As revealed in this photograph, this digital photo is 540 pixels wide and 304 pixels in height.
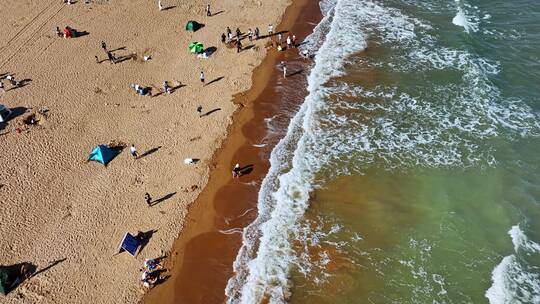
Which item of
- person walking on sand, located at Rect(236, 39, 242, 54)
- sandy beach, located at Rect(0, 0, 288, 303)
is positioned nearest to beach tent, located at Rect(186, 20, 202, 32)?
sandy beach, located at Rect(0, 0, 288, 303)

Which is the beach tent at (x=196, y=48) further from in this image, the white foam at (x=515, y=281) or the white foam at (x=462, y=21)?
the white foam at (x=515, y=281)

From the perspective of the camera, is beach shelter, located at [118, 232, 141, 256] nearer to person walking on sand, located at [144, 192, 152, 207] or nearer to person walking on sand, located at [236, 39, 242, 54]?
person walking on sand, located at [144, 192, 152, 207]

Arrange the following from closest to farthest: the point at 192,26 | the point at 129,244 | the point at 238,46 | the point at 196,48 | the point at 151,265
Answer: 1. the point at 151,265
2. the point at 129,244
3. the point at 196,48
4. the point at 238,46
5. the point at 192,26

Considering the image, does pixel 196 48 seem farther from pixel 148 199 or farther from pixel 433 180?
pixel 433 180

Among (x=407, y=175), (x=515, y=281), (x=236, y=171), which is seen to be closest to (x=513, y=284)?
(x=515, y=281)

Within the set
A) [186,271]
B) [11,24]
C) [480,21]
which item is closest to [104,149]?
[186,271]

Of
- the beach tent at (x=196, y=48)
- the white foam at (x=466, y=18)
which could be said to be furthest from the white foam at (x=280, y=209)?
the white foam at (x=466, y=18)

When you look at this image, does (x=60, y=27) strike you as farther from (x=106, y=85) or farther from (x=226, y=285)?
(x=226, y=285)
